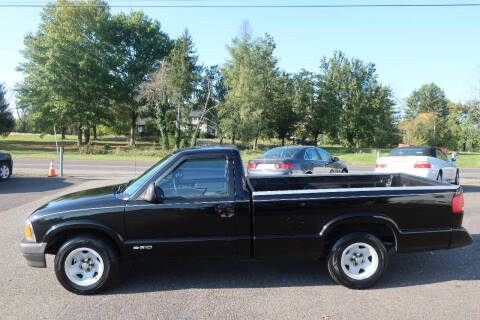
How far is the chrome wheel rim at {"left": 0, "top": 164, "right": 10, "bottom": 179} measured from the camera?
40.9ft

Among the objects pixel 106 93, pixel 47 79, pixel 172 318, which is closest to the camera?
pixel 172 318

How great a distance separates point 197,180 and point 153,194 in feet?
2.28

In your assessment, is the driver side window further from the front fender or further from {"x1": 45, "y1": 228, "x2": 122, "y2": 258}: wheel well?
{"x1": 45, "y1": 228, "x2": 122, "y2": 258}: wheel well

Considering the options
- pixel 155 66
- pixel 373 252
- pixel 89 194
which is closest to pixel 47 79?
pixel 155 66

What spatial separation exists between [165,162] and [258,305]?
79.0 inches

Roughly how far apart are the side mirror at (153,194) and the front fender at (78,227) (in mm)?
549

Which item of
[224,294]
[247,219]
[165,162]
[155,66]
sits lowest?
[224,294]

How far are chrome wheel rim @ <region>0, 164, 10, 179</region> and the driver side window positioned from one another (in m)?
11.7

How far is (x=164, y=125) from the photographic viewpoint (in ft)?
132

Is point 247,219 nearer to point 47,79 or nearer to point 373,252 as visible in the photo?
point 373,252

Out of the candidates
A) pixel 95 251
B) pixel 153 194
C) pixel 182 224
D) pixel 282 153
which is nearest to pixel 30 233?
pixel 95 251

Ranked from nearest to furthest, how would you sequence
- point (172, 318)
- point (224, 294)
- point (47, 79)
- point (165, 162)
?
point (172, 318) < point (224, 294) < point (165, 162) < point (47, 79)

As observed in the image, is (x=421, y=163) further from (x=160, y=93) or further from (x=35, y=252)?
(x=160, y=93)

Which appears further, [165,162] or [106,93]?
[106,93]
